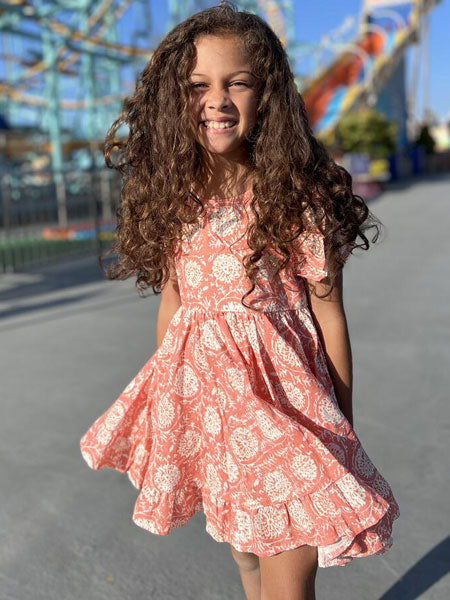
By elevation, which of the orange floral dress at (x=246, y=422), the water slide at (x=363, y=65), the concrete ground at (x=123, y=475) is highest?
the water slide at (x=363, y=65)

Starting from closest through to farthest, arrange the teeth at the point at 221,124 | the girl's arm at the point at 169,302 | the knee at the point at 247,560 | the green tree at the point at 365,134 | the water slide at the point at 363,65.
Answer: the teeth at the point at 221,124 < the knee at the point at 247,560 < the girl's arm at the point at 169,302 < the green tree at the point at 365,134 < the water slide at the point at 363,65

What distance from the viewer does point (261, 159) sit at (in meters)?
1.48

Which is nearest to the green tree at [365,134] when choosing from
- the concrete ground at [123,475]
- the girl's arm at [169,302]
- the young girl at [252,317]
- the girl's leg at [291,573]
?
the concrete ground at [123,475]

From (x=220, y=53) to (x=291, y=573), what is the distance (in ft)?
3.75

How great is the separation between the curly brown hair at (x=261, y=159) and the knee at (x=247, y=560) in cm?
69

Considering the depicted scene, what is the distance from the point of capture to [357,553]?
1.39 m

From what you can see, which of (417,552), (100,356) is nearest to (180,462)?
(417,552)

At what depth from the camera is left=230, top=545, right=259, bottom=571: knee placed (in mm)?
1648

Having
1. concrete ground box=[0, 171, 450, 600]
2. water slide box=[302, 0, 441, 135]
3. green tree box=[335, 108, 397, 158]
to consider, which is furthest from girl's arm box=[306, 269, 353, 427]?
water slide box=[302, 0, 441, 135]

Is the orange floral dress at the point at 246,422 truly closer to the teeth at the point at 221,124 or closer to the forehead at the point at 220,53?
the teeth at the point at 221,124

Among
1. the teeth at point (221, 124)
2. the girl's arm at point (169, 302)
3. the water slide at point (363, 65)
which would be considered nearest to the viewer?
the teeth at point (221, 124)

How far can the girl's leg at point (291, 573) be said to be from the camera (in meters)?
1.39

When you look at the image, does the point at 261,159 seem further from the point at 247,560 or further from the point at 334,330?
the point at 247,560

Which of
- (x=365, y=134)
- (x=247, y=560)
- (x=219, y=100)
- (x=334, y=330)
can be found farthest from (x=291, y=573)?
(x=365, y=134)
